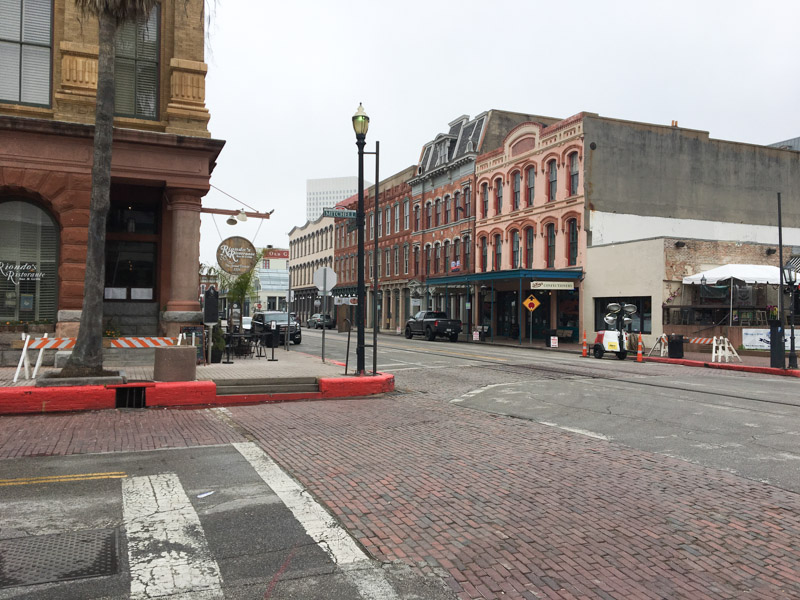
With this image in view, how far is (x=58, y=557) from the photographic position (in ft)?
14.1

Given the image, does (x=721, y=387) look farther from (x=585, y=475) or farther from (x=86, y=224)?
(x=86, y=224)

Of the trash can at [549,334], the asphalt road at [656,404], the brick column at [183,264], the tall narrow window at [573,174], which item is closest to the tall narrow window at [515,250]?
the trash can at [549,334]

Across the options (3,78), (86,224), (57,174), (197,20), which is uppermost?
(197,20)

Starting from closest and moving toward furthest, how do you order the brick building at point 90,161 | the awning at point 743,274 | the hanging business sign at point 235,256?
the brick building at point 90,161 < the hanging business sign at point 235,256 < the awning at point 743,274

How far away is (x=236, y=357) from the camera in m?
20.2

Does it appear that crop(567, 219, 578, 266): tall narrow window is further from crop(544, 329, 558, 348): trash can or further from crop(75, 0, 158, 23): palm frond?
crop(75, 0, 158, 23): palm frond

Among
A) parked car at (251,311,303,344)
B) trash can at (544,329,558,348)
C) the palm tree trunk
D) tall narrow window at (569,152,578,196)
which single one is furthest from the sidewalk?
tall narrow window at (569,152,578,196)

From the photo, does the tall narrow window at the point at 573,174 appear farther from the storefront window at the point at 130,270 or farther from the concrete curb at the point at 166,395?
the concrete curb at the point at 166,395

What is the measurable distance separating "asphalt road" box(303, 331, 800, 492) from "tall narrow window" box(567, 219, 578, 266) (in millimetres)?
13715

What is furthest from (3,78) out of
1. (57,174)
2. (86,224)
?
(86,224)

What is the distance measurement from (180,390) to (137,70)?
9689 mm

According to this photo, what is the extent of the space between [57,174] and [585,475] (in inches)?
545

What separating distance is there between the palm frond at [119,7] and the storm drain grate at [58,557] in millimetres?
9874

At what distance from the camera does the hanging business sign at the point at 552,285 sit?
3272 centimetres
